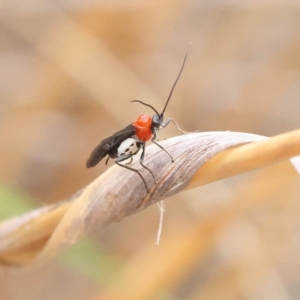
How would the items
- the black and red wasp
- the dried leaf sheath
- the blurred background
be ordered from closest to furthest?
the dried leaf sheath, the black and red wasp, the blurred background

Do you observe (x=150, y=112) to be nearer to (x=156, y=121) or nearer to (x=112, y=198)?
(x=156, y=121)

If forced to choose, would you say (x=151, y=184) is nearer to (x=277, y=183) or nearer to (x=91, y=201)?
(x=91, y=201)

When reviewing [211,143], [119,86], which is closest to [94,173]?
[119,86]

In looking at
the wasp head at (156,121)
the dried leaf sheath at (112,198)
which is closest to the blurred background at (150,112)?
the wasp head at (156,121)

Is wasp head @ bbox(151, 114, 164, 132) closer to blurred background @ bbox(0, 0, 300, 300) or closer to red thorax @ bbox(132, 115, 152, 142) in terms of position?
red thorax @ bbox(132, 115, 152, 142)

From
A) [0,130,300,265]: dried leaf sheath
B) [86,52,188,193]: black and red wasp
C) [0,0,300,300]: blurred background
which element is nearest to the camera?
[0,130,300,265]: dried leaf sheath

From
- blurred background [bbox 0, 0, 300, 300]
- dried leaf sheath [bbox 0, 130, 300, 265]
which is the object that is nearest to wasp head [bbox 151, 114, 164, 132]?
dried leaf sheath [bbox 0, 130, 300, 265]
